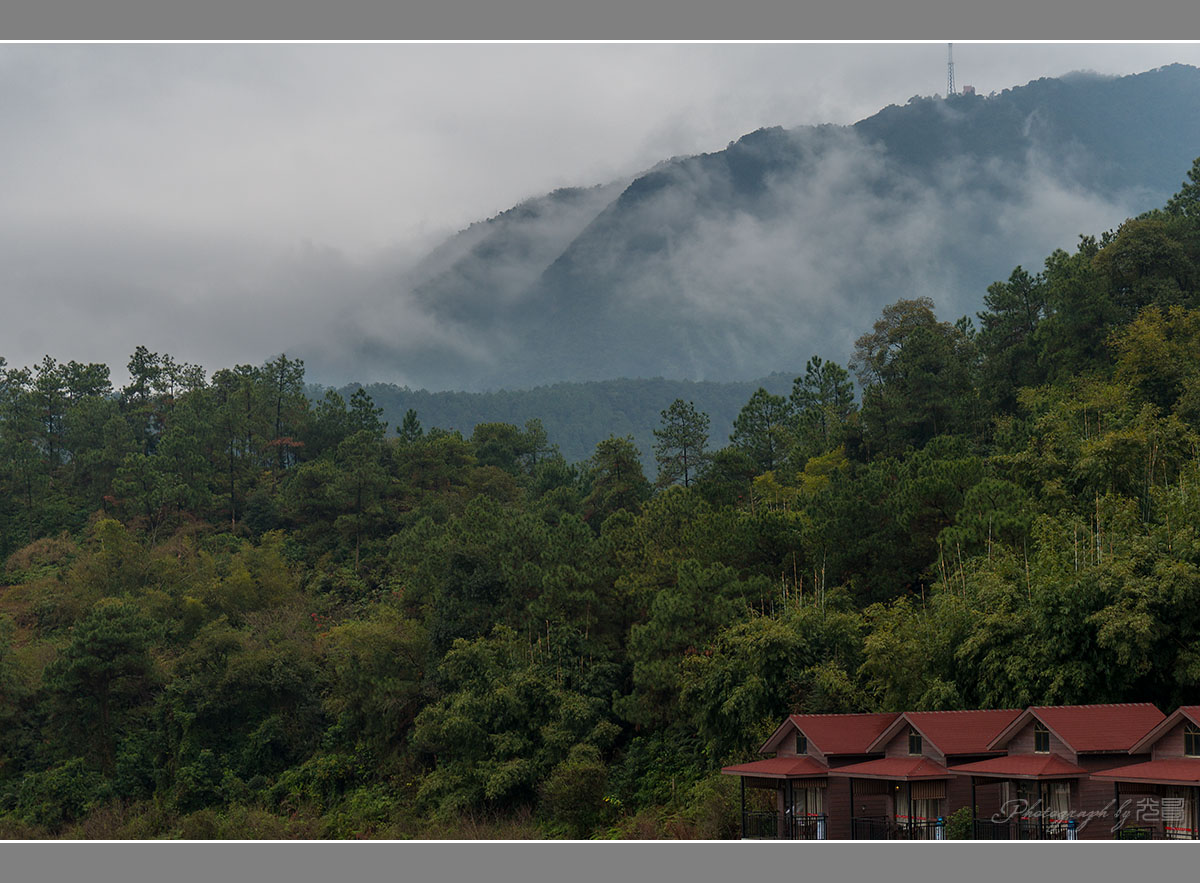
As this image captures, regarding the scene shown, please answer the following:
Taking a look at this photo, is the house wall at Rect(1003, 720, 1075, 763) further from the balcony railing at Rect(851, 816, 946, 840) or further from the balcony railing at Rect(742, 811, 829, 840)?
the balcony railing at Rect(742, 811, 829, 840)

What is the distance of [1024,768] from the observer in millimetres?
22031

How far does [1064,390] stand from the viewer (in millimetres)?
42312

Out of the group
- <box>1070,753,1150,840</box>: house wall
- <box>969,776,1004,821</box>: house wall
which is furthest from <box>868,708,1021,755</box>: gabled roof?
<box>1070,753,1150,840</box>: house wall

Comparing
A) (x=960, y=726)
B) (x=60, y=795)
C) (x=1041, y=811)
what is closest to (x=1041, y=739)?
(x=1041, y=811)

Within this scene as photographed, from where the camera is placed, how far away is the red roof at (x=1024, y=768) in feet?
71.3

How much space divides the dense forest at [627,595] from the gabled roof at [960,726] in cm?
122

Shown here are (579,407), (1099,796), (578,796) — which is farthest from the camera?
(579,407)

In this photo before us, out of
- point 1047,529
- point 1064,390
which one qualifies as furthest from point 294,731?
point 1064,390

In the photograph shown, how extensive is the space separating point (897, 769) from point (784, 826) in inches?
153

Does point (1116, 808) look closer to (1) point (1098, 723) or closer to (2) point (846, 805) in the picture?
(1) point (1098, 723)

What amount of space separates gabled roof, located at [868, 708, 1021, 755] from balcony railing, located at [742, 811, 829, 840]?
3.00 m

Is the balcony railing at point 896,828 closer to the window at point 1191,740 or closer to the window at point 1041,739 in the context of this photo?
the window at point 1041,739

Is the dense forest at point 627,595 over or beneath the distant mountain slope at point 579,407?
beneath

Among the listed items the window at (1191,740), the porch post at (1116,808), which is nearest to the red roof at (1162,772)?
the window at (1191,740)
